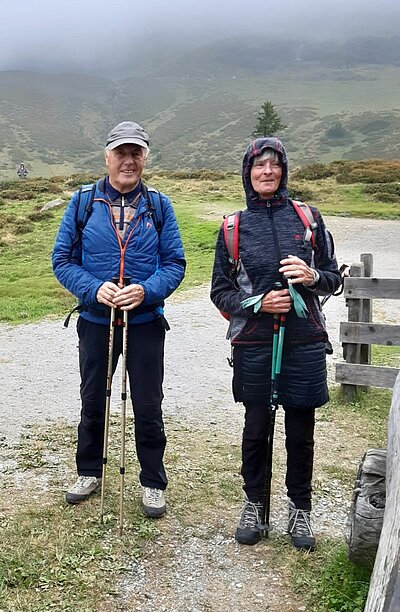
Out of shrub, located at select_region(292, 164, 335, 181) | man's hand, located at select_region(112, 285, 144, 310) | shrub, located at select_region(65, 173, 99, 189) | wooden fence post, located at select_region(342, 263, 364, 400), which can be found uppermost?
shrub, located at select_region(292, 164, 335, 181)

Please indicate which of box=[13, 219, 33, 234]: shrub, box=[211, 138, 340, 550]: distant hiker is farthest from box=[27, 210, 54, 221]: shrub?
box=[211, 138, 340, 550]: distant hiker

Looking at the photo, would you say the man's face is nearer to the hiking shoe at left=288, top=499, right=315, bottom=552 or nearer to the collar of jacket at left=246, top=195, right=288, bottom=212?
the collar of jacket at left=246, top=195, right=288, bottom=212

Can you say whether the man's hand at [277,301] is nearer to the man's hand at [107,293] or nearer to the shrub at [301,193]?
the man's hand at [107,293]

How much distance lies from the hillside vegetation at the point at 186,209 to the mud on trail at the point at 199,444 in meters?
2.79

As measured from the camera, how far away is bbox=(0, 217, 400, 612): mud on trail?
387 cm

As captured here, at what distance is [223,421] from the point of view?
7.00 meters

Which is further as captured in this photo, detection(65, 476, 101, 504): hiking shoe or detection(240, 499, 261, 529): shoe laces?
detection(65, 476, 101, 504): hiking shoe

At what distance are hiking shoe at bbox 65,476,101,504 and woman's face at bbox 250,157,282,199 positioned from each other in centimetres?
252

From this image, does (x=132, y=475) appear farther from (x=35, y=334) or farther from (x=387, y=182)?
(x=387, y=182)

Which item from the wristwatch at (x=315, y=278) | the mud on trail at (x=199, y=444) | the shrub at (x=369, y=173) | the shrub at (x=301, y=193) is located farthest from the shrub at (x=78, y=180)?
the wristwatch at (x=315, y=278)

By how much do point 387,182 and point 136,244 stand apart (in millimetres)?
30824

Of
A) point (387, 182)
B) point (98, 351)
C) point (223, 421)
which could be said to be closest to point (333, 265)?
point (98, 351)

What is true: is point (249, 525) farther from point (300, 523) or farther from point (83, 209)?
point (83, 209)

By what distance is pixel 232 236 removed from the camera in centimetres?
409
